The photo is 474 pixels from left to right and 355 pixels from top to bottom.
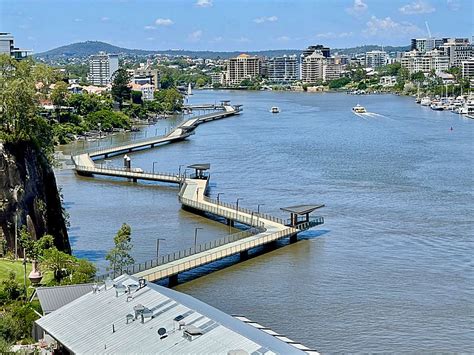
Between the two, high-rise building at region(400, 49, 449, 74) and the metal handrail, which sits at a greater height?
high-rise building at region(400, 49, 449, 74)

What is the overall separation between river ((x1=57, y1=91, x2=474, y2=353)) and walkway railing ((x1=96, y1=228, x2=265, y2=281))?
2.49 feet

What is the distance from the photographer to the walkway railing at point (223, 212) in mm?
30328

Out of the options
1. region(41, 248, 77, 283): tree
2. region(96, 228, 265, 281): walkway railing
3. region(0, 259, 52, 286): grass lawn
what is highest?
region(41, 248, 77, 283): tree

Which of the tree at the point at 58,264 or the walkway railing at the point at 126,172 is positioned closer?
the tree at the point at 58,264

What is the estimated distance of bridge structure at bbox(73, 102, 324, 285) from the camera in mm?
24172

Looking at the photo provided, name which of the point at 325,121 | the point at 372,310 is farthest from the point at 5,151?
the point at 325,121

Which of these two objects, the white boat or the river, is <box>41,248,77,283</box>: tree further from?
the white boat

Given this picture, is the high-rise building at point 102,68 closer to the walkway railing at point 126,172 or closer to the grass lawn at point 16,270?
the walkway railing at point 126,172

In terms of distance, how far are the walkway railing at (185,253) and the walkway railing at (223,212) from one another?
2.97 feet

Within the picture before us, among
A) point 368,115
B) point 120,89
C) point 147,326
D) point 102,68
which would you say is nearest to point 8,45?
point 120,89

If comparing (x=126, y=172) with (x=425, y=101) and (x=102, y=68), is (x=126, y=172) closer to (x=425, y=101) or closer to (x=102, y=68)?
(x=425, y=101)

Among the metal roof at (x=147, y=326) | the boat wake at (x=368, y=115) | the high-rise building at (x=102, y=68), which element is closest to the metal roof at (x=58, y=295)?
the metal roof at (x=147, y=326)

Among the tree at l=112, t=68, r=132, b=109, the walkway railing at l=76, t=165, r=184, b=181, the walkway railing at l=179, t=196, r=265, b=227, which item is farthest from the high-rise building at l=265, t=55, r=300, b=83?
the walkway railing at l=179, t=196, r=265, b=227

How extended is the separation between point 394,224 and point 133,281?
52.9 ft
